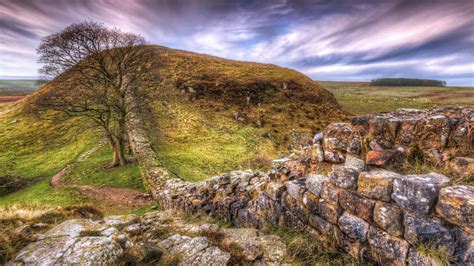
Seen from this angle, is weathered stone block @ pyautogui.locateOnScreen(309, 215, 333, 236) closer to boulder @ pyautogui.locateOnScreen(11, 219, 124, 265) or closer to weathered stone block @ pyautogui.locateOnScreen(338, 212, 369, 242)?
weathered stone block @ pyautogui.locateOnScreen(338, 212, 369, 242)

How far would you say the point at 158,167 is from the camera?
16.8 m

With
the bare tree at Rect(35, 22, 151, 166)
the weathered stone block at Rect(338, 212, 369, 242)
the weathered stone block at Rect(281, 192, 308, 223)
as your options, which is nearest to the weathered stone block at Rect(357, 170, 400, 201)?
the weathered stone block at Rect(338, 212, 369, 242)

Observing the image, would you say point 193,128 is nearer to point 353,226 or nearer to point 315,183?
point 315,183

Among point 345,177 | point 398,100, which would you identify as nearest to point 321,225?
point 345,177

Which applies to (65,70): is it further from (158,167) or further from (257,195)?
(257,195)

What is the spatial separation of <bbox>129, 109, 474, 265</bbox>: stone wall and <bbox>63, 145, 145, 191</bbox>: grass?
13910 mm

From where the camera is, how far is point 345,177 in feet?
14.3

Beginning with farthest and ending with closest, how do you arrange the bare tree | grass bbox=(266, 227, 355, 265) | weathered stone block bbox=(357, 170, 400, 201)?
1. the bare tree
2. grass bbox=(266, 227, 355, 265)
3. weathered stone block bbox=(357, 170, 400, 201)

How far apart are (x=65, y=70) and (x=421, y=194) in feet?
81.6

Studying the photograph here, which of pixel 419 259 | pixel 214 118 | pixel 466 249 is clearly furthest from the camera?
pixel 214 118

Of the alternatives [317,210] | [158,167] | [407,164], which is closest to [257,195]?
[317,210]

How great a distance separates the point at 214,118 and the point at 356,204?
94.3 ft

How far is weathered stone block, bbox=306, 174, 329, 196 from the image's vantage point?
4883 mm

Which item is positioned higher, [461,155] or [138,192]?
[461,155]
